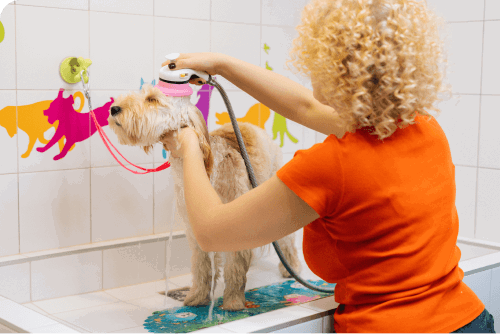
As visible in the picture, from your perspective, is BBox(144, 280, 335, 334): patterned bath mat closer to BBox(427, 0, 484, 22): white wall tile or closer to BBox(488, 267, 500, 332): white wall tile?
BBox(488, 267, 500, 332): white wall tile

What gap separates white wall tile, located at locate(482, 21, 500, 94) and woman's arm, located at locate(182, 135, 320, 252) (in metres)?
1.96

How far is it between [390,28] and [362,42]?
0.06m

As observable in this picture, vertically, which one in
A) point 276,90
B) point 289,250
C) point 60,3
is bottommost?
point 289,250

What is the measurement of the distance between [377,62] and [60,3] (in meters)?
1.52

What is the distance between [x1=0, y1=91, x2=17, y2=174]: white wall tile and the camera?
201 cm

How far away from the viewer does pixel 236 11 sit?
2643 millimetres

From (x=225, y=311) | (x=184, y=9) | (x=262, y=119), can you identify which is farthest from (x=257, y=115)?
(x=225, y=311)

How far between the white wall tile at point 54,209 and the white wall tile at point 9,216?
2 cm

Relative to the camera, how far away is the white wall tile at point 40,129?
2066 millimetres

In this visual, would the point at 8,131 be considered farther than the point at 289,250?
No

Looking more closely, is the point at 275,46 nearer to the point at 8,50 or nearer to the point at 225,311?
the point at 8,50

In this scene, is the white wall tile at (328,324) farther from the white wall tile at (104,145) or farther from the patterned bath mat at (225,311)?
the white wall tile at (104,145)

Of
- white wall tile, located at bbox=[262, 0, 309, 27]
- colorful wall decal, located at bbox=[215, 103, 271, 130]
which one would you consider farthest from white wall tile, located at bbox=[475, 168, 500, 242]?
white wall tile, located at bbox=[262, 0, 309, 27]

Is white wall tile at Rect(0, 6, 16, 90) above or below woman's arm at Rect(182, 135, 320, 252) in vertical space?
above
